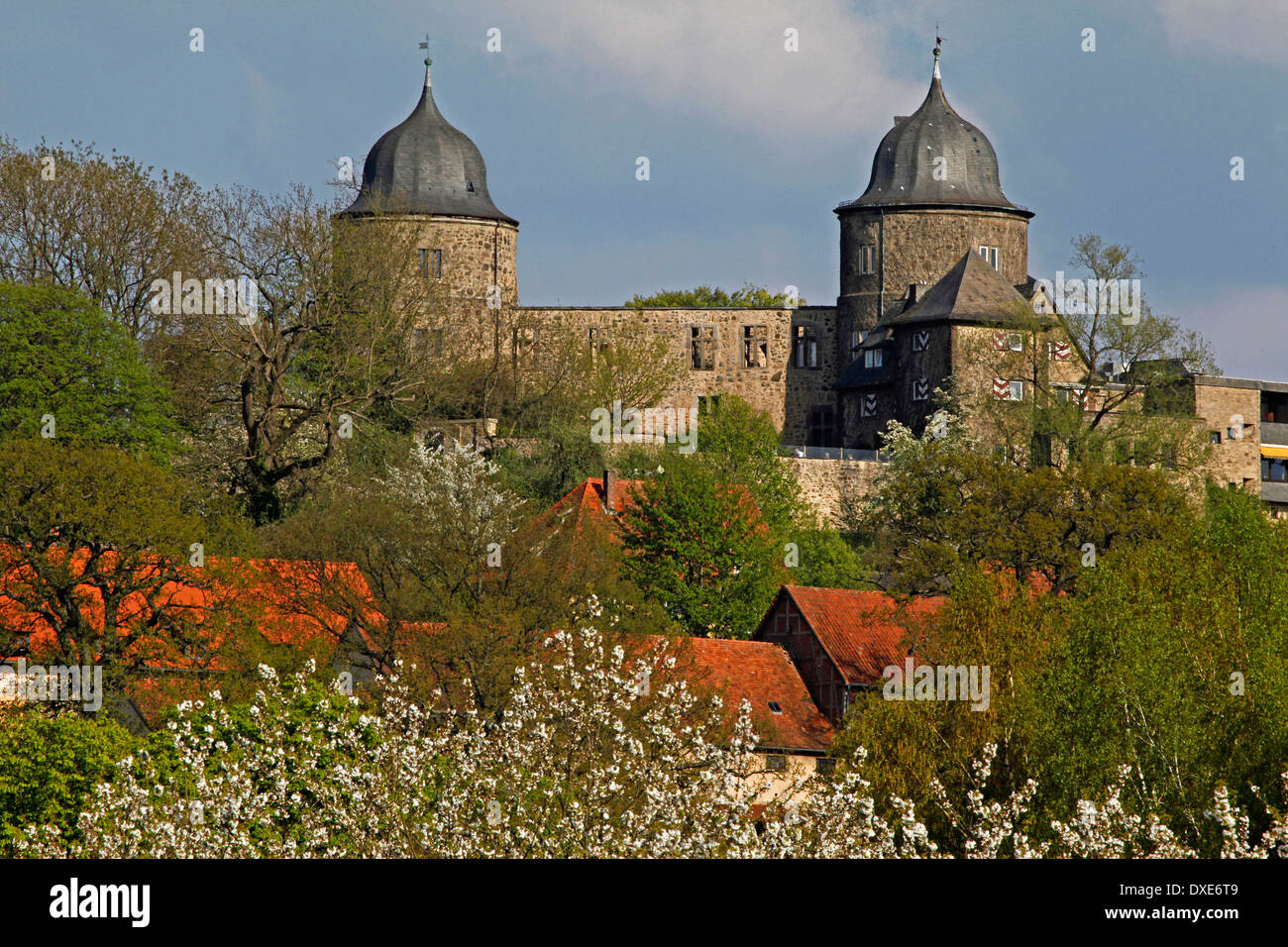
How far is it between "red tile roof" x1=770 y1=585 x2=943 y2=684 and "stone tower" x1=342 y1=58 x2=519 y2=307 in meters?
21.9

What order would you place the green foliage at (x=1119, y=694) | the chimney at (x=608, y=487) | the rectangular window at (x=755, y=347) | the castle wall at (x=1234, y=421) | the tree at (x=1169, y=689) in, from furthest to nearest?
1. the rectangular window at (x=755, y=347)
2. the castle wall at (x=1234, y=421)
3. the chimney at (x=608, y=487)
4. the green foliage at (x=1119, y=694)
5. the tree at (x=1169, y=689)

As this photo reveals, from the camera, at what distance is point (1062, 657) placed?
29.2 meters

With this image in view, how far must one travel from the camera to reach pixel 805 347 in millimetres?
61094

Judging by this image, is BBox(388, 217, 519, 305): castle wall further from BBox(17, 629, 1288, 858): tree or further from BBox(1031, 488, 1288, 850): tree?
BBox(17, 629, 1288, 858): tree

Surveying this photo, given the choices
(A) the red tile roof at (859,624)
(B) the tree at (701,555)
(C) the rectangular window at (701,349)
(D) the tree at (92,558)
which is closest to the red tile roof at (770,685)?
(A) the red tile roof at (859,624)

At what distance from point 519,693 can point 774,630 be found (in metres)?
21.4

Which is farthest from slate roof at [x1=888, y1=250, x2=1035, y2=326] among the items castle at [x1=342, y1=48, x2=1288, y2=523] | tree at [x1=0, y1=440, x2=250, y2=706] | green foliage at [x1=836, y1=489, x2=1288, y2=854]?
tree at [x1=0, y1=440, x2=250, y2=706]

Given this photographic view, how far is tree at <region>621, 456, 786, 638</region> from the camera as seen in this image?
42719 mm

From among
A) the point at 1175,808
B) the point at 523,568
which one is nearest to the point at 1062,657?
the point at 1175,808

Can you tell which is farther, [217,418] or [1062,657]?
[217,418]

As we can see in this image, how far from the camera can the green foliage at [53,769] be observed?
2422cm

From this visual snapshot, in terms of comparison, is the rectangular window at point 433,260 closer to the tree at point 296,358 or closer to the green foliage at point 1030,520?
the tree at point 296,358

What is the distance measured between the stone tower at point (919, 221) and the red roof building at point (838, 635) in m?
21.4
